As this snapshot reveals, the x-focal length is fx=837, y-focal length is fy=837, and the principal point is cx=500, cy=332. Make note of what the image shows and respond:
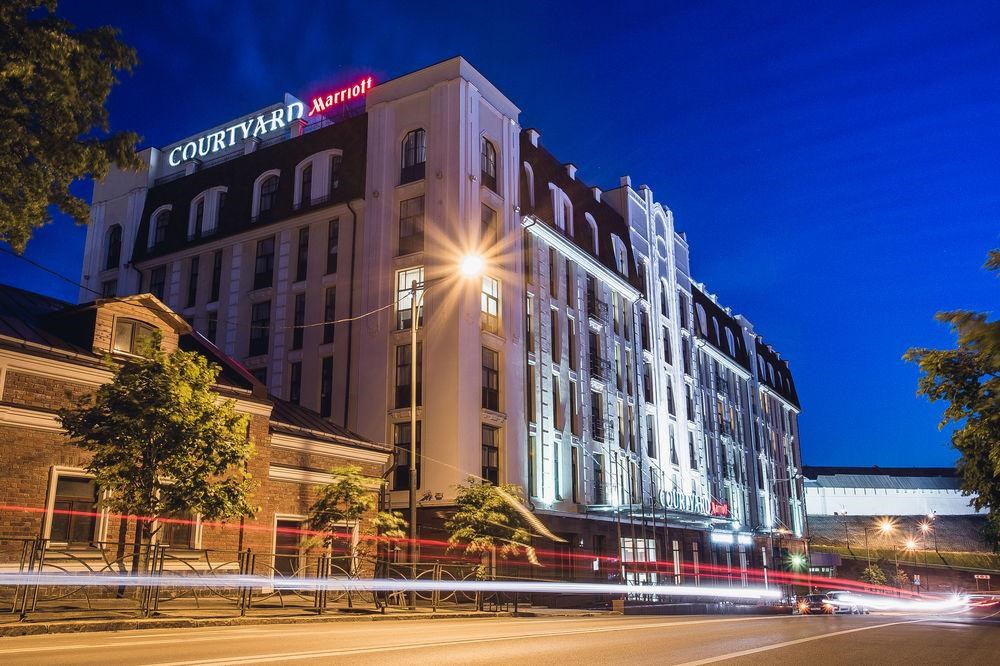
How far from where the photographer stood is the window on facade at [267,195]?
41.9 metres

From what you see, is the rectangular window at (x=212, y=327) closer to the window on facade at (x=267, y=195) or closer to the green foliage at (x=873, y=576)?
the window on facade at (x=267, y=195)

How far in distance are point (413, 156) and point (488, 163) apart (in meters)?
3.46

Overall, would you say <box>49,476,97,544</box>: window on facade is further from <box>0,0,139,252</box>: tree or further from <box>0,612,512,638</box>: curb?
<box>0,0,139,252</box>: tree

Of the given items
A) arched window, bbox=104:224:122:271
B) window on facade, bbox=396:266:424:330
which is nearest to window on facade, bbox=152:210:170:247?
arched window, bbox=104:224:122:271

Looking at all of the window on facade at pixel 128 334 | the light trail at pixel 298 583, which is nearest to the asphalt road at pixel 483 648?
the light trail at pixel 298 583

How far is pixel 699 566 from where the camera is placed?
52469 mm

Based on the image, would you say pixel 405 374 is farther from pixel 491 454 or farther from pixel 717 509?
pixel 717 509

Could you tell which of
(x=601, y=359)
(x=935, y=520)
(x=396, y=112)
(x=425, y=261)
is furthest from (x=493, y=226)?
(x=935, y=520)

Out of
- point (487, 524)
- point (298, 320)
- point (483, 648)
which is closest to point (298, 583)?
point (487, 524)

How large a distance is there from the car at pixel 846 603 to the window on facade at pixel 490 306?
89.1ft

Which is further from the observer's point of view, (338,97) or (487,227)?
(338,97)

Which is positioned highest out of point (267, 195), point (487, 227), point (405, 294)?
point (267, 195)

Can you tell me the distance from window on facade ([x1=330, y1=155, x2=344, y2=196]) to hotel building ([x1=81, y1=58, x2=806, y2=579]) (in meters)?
0.11

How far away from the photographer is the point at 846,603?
50281 mm
